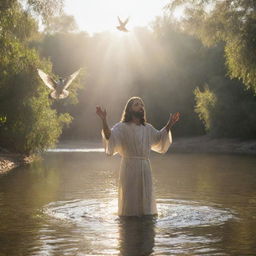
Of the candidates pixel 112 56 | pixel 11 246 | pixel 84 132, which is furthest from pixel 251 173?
pixel 112 56

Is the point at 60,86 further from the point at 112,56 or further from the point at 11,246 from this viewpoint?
the point at 112,56

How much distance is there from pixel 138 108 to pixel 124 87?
50.2 meters

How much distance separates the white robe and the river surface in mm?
295

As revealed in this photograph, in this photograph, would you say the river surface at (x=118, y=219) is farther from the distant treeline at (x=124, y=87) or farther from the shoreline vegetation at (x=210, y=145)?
the shoreline vegetation at (x=210, y=145)

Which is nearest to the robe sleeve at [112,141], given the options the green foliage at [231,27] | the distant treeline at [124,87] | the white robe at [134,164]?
the white robe at [134,164]

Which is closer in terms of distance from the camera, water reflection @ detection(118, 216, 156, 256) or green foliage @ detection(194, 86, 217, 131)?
water reflection @ detection(118, 216, 156, 256)

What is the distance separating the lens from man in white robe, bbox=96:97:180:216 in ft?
40.0

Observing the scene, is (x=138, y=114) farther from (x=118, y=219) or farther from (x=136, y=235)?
(x=136, y=235)

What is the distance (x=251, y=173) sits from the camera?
77.8 feet

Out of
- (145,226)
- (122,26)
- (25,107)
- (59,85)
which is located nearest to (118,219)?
(145,226)

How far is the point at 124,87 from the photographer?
6228 cm

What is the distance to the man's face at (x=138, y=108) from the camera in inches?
480

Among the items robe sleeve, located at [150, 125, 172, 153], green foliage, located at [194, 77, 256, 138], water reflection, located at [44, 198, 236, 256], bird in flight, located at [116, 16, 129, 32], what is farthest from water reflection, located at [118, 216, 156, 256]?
green foliage, located at [194, 77, 256, 138]

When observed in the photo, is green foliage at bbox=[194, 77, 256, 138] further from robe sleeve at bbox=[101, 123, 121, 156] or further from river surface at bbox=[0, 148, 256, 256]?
robe sleeve at bbox=[101, 123, 121, 156]
